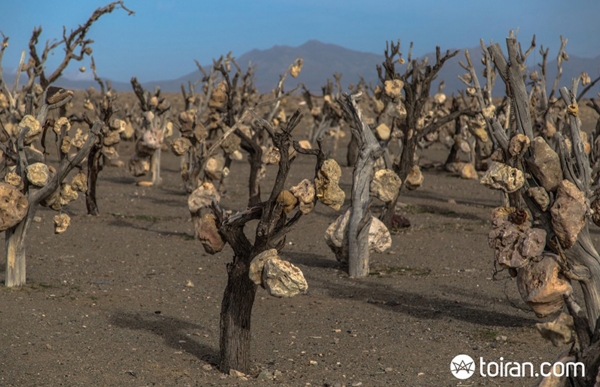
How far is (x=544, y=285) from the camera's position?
5.36 meters

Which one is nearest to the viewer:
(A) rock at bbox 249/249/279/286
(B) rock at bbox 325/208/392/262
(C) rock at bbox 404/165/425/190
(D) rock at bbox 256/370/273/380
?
(A) rock at bbox 249/249/279/286

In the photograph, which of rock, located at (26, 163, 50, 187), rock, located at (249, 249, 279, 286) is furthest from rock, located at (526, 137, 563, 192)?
rock, located at (26, 163, 50, 187)

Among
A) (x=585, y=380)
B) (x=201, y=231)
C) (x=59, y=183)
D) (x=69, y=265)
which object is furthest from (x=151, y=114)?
(x=585, y=380)

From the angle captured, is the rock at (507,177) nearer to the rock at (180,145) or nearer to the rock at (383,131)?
the rock at (383,131)

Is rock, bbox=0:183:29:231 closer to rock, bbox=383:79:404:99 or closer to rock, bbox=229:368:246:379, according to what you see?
rock, bbox=229:368:246:379

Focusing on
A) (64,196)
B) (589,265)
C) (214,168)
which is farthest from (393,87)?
(589,265)

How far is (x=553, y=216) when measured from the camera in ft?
18.6

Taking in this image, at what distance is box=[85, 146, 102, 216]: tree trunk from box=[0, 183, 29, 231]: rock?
5482mm

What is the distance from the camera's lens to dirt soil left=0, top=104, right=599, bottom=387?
639 cm

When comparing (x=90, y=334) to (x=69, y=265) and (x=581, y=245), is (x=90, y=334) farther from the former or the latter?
(x=581, y=245)

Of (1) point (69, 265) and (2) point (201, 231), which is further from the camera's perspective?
(1) point (69, 265)

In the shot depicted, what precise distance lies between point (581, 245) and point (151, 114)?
13.7 metres

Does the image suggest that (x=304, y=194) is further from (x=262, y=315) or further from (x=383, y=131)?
(x=383, y=131)

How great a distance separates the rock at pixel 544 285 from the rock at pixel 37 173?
519cm
